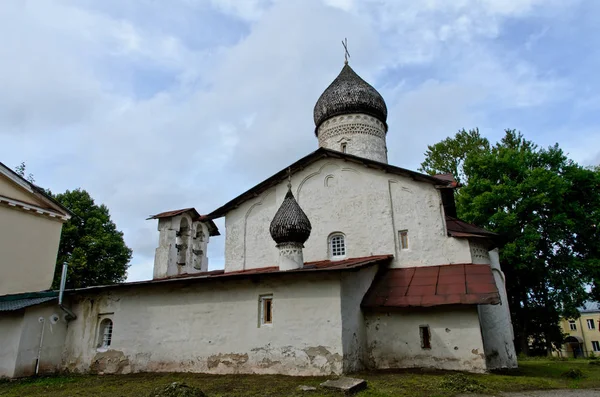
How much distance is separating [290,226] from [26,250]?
9.60 m

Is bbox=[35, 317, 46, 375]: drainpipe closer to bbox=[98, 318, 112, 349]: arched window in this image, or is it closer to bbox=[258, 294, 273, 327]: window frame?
bbox=[98, 318, 112, 349]: arched window

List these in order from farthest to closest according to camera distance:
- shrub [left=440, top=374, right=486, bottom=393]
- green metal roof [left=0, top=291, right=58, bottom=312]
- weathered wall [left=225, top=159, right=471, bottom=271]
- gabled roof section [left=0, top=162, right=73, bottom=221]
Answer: gabled roof section [left=0, top=162, right=73, bottom=221] < weathered wall [left=225, top=159, right=471, bottom=271] < green metal roof [left=0, top=291, right=58, bottom=312] < shrub [left=440, top=374, right=486, bottom=393]

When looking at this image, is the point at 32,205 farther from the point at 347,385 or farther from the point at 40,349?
the point at 347,385

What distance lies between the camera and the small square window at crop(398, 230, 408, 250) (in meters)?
13.0

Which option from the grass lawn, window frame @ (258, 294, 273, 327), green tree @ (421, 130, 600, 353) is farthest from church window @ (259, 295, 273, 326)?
green tree @ (421, 130, 600, 353)

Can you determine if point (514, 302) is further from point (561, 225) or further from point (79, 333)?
point (79, 333)

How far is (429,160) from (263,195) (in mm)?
13534

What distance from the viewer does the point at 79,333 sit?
12.1 m

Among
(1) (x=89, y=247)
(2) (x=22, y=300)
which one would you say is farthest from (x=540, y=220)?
(1) (x=89, y=247)

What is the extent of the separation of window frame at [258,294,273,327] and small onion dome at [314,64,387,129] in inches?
397

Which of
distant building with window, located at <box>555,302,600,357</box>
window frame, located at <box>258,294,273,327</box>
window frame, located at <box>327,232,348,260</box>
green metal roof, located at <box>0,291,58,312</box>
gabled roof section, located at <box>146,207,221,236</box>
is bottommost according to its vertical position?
distant building with window, located at <box>555,302,600,357</box>

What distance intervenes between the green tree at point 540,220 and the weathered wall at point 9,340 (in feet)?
62.8

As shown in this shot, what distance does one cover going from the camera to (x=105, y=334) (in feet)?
40.0

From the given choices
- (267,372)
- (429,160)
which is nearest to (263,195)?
(267,372)
